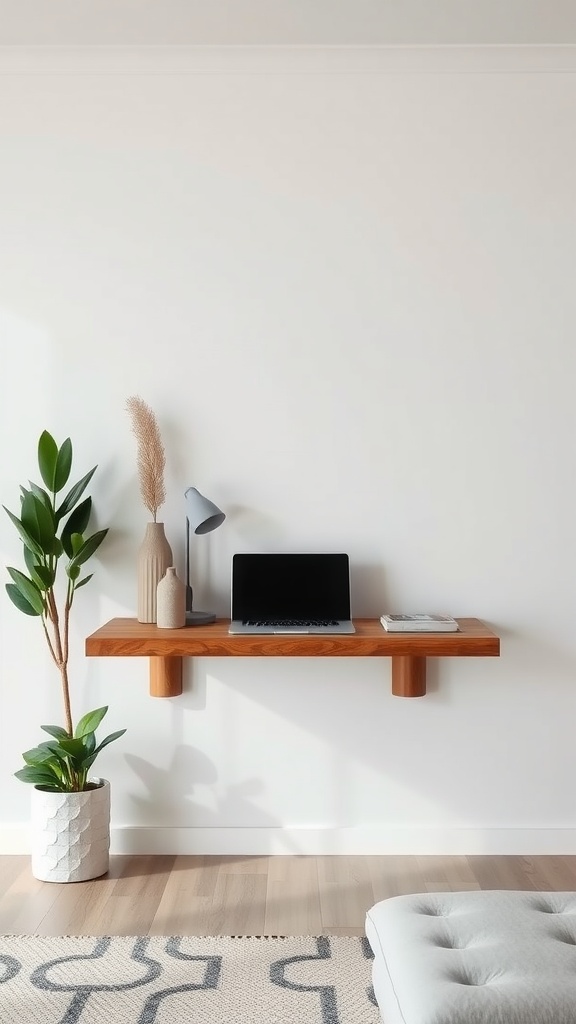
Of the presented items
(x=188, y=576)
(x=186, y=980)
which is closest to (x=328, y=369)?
(x=188, y=576)

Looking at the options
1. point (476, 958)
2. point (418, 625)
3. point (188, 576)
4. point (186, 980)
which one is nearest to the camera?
point (476, 958)

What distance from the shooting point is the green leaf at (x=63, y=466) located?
3123 millimetres

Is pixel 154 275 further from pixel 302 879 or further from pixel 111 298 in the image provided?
pixel 302 879

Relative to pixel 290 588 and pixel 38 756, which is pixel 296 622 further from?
pixel 38 756

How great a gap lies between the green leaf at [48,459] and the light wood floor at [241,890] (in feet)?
4.16

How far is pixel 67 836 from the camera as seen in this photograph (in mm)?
3016

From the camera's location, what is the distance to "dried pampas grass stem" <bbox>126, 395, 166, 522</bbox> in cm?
317

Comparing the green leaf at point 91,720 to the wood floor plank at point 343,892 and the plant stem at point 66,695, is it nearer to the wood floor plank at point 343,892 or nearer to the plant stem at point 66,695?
the plant stem at point 66,695

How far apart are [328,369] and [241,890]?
1.71 meters

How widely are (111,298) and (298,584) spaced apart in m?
1.17

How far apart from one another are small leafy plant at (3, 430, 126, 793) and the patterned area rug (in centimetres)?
57

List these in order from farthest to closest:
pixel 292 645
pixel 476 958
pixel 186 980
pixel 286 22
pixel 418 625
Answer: pixel 286 22 → pixel 418 625 → pixel 292 645 → pixel 186 980 → pixel 476 958

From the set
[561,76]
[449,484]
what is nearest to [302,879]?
[449,484]

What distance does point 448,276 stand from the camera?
10.9 feet
